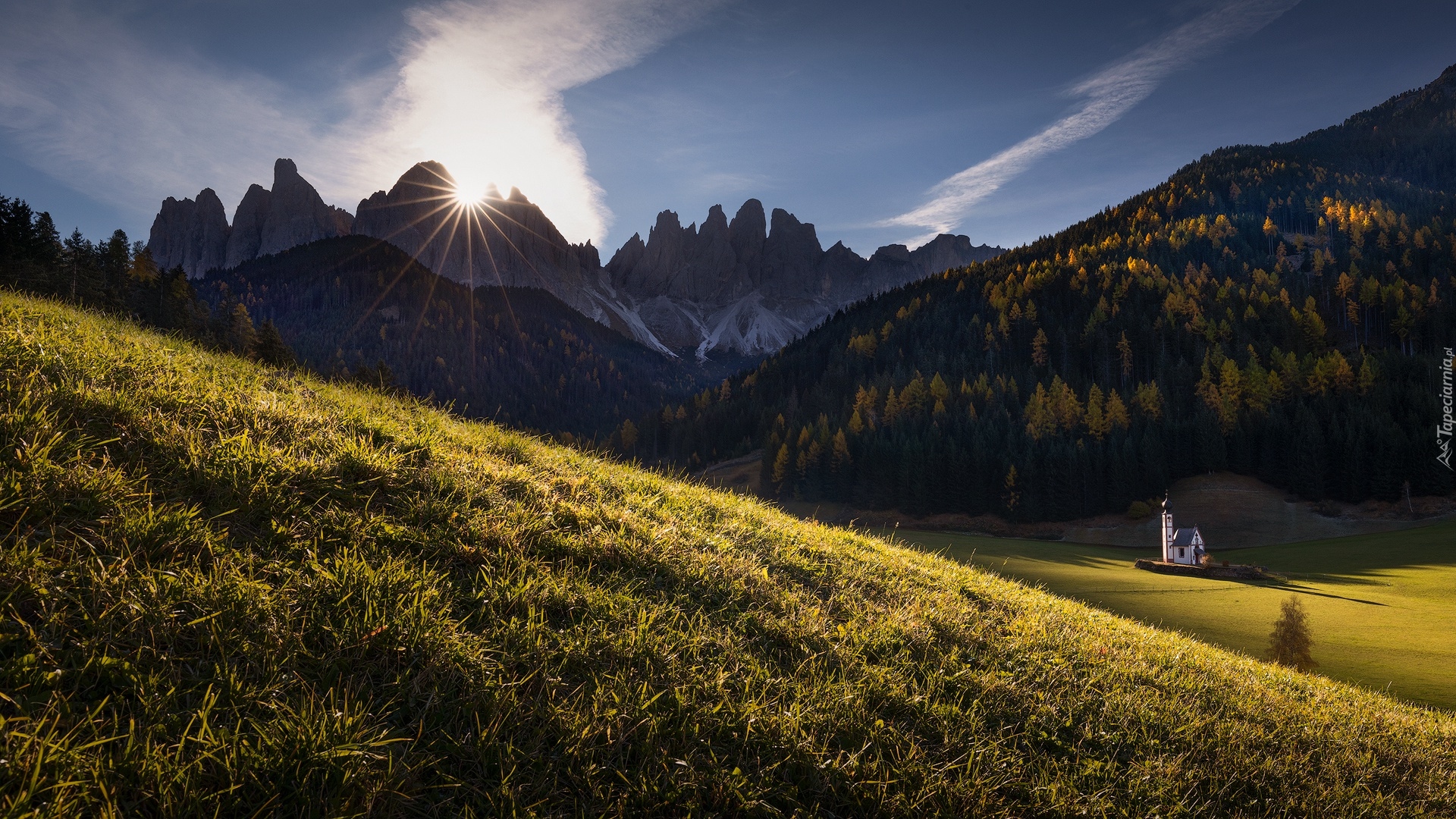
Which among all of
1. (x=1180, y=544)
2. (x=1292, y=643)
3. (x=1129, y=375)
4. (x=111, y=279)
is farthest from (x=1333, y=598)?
(x=1129, y=375)

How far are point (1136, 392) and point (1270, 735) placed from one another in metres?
119

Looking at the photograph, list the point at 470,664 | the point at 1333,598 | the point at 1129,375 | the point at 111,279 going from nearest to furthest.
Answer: the point at 470,664, the point at 1333,598, the point at 111,279, the point at 1129,375

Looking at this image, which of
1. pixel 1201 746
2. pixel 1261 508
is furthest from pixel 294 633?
pixel 1261 508

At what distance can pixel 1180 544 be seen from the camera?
5019 centimetres

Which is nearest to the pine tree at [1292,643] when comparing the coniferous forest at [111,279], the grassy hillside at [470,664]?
the grassy hillside at [470,664]

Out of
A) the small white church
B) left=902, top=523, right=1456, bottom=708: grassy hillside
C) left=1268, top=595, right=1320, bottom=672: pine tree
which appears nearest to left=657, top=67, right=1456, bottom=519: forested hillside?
left=902, top=523, right=1456, bottom=708: grassy hillside

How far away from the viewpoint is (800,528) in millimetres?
10453

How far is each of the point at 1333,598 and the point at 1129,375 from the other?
115265 mm

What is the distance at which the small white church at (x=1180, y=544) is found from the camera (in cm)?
4844

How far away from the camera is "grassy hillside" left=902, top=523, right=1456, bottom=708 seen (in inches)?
696

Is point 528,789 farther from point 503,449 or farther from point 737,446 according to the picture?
point 737,446

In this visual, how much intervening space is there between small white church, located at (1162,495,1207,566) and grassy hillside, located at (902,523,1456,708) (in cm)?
324

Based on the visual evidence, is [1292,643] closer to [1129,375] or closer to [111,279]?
[111,279]

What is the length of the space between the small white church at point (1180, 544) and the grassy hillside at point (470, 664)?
2009 inches
